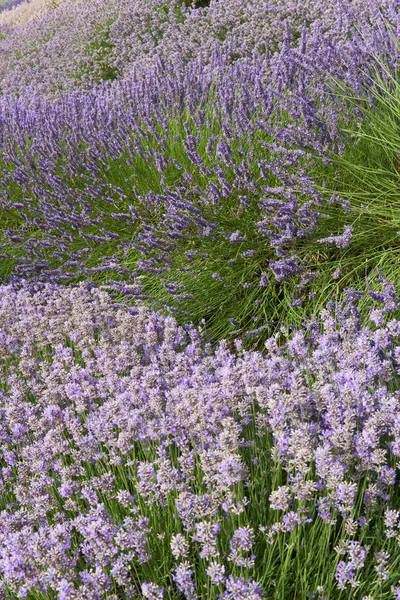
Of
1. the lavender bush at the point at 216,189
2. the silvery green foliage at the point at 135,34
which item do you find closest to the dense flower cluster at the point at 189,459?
the lavender bush at the point at 216,189

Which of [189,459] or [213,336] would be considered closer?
[189,459]

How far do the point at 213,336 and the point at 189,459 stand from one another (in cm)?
161

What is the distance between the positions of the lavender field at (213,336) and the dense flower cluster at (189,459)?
1 cm

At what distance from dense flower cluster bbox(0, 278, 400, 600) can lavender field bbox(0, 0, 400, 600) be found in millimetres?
10

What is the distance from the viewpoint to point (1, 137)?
202 inches

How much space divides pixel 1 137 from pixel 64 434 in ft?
11.5

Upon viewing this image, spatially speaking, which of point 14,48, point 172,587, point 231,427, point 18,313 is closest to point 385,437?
point 231,427

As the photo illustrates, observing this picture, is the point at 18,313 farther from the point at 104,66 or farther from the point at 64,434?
the point at 104,66

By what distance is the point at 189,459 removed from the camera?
171 centimetres

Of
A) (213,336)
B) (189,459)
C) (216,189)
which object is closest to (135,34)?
(216,189)

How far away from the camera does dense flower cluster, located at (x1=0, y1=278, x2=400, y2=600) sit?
148 centimetres

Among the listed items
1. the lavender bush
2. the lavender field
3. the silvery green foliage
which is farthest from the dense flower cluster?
the silvery green foliage

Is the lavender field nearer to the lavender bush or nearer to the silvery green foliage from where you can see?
the lavender bush

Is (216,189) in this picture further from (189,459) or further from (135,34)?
(135,34)
